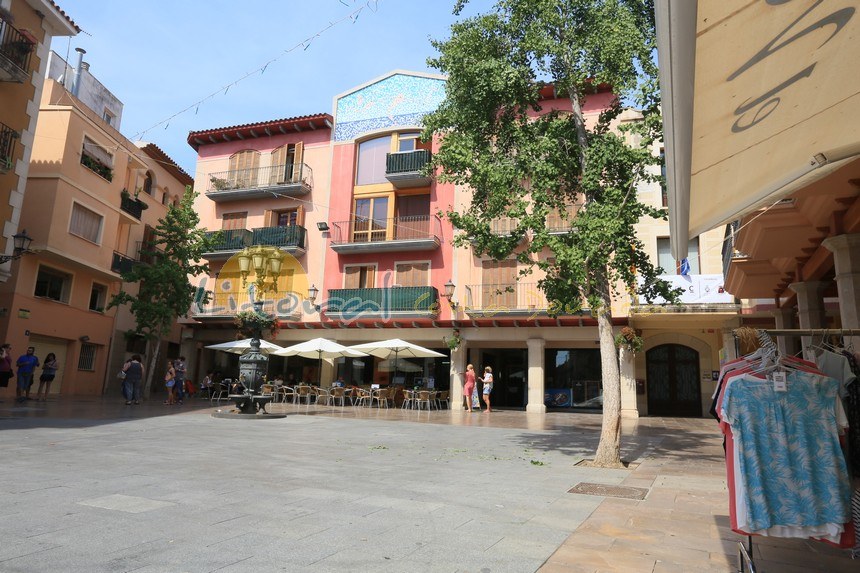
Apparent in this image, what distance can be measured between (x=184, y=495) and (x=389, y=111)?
73.9 feet

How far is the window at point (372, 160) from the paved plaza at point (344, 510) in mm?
17380

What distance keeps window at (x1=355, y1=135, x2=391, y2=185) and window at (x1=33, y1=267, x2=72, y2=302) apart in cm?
1233

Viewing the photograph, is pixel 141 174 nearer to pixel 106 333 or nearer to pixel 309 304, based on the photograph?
pixel 106 333

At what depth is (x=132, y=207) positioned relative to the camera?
25.2 meters

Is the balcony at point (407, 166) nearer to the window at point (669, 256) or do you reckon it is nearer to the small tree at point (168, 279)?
the small tree at point (168, 279)

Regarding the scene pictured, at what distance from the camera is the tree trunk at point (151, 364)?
844 inches

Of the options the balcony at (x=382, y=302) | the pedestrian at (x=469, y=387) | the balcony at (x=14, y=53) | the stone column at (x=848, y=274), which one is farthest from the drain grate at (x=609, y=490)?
the balcony at (x=14, y=53)

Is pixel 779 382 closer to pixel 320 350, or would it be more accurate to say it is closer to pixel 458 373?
pixel 320 350

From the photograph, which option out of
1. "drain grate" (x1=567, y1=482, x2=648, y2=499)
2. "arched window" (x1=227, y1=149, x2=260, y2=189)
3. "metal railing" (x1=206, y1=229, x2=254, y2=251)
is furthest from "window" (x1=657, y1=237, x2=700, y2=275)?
"arched window" (x1=227, y1=149, x2=260, y2=189)

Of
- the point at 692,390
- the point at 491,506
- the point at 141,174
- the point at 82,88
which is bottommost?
the point at 491,506

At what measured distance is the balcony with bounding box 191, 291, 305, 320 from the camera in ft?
82.0

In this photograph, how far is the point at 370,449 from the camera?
30.0 ft

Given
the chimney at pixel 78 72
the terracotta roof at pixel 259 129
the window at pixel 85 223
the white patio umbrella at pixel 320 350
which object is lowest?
the white patio umbrella at pixel 320 350

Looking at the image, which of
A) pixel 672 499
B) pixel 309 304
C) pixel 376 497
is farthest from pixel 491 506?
pixel 309 304
